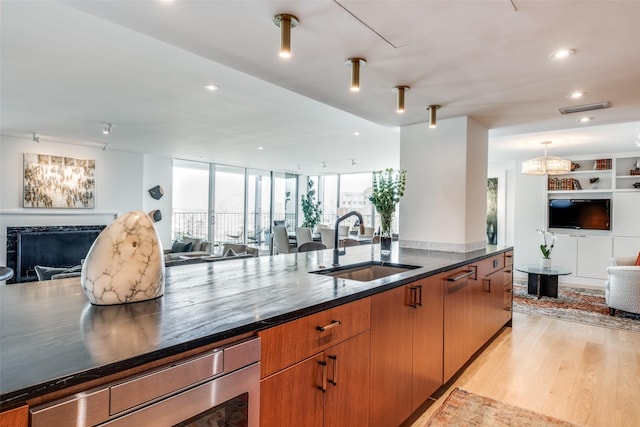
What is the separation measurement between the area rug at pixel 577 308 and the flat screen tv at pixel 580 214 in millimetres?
1183

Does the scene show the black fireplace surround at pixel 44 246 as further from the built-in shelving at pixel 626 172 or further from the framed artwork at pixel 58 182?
the built-in shelving at pixel 626 172

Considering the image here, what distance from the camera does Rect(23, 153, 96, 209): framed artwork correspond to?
231 inches

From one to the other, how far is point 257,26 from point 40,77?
247 cm

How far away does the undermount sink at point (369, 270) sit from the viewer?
7.72 ft

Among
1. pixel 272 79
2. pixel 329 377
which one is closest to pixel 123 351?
pixel 329 377

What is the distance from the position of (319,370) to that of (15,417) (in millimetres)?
934

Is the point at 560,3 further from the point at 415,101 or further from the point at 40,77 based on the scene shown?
the point at 40,77

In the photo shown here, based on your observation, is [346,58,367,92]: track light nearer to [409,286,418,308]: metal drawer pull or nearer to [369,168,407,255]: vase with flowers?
[369,168,407,255]: vase with flowers

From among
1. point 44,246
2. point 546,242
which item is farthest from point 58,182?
point 546,242

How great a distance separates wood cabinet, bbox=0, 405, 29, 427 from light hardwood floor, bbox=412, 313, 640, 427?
2.01 m

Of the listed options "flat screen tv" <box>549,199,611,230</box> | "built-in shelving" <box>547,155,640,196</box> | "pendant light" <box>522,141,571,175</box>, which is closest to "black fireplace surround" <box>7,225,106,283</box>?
"pendant light" <box>522,141,571,175</box>

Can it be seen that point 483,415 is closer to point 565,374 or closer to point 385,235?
point 565,374

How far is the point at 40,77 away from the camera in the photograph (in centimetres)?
305

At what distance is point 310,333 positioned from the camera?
52.2 inches
